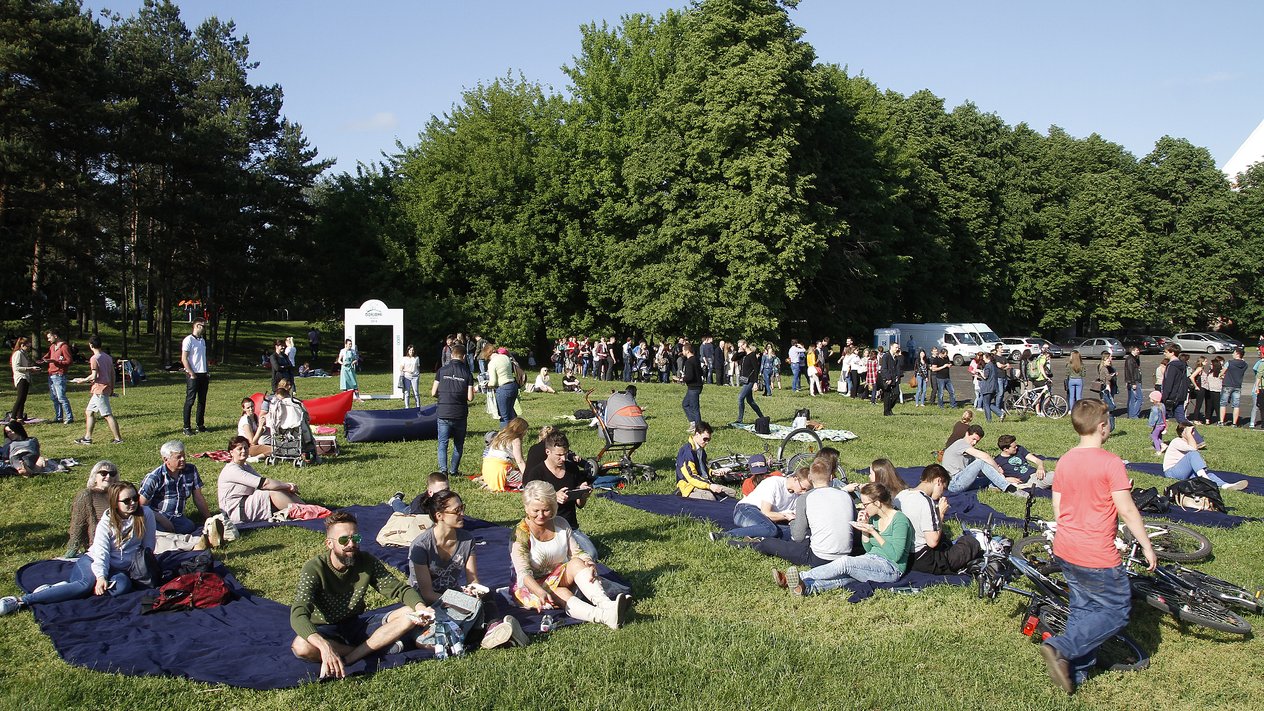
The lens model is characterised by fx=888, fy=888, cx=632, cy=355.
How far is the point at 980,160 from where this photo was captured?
1823 inches

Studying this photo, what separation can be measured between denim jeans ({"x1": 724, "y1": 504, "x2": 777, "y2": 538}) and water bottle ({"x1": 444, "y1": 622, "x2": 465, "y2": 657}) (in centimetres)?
369

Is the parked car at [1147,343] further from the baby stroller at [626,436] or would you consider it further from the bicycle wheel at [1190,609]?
the bicycle wheel at [1190,609]

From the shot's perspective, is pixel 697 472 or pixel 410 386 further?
pixel 410 386

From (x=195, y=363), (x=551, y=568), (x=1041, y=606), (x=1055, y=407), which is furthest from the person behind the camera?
(x=1055, y=407)

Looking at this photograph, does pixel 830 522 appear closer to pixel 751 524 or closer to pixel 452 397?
pixel 751 524

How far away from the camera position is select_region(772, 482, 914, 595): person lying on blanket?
23.7 ft

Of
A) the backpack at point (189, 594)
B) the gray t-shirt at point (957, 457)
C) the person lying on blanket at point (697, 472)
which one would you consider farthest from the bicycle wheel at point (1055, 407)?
the backpack at point (189, 594)

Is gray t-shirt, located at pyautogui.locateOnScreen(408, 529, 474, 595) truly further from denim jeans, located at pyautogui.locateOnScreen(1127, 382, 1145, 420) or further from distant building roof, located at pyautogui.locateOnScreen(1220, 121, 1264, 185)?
distant building roof, located at pyautogui.locateOnScreen(1220, 121, 1264, 185)

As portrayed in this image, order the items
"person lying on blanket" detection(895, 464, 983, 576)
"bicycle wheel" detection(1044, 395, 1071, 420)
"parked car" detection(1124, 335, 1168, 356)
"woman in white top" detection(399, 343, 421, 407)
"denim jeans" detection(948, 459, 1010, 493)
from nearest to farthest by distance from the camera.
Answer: "person lying on blanket" detection(895, 464, 983, 576) → "denim jeans" detection(948, 459, 1010, 493) → "woman in white top" detection(399, 343, 421, 407) → "bicycle wheel" detection(1044, 395, 1071, 420) → "parked car" detection(1124, 335, 1168, 356)

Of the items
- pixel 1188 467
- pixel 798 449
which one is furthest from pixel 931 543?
pixel 798 449

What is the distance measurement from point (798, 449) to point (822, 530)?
21.8ft

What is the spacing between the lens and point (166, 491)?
29.6 feet

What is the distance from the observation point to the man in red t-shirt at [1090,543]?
5.14 metres

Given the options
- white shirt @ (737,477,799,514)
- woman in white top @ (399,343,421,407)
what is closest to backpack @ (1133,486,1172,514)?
white shirt @ (737,477,799,514)
